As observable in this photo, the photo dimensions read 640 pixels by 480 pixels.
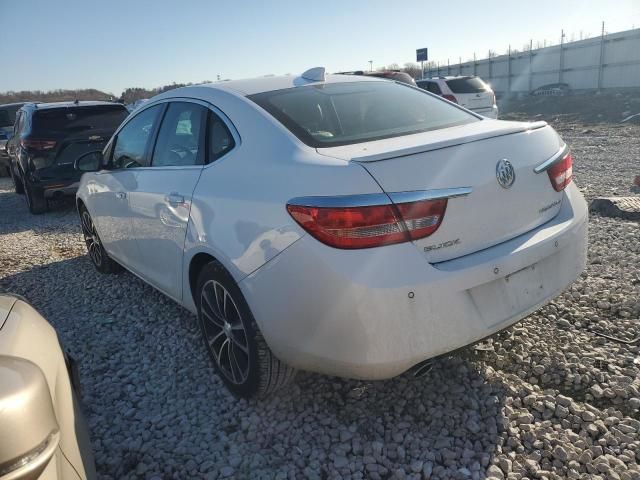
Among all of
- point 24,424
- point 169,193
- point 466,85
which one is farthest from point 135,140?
point 466,85

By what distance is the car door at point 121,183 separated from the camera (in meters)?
3.73

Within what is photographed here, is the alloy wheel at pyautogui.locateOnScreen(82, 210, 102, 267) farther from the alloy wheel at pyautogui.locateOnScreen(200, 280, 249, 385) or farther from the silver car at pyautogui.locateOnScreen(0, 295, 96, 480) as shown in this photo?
the silver car at pyautogui.locateOnScreen(0, 295, 96, 480)

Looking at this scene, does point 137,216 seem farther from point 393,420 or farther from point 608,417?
point 608,417

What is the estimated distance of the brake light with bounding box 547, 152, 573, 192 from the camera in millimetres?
2559

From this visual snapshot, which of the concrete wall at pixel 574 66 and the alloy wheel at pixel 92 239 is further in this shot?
the concrete wall at pixel 574 66

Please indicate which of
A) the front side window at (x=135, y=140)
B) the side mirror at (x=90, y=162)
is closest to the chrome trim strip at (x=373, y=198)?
the front side window at (x=135, y=140)

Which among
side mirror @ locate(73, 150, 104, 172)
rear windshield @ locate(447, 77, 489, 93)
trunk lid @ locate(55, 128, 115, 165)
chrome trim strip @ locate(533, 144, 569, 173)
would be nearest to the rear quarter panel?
chrome trim strip @ locate(533, 144, 569, 173)

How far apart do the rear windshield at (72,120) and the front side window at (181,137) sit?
17.8 feet

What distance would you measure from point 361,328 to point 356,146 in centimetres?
85

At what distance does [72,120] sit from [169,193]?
20.0 ft

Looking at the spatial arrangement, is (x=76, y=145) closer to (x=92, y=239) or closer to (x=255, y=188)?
(x=92, y=239)

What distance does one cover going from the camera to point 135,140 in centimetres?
394

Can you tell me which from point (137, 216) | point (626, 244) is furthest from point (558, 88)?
point (137, 216)

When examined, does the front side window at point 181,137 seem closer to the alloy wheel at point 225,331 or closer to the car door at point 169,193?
the car door at point 169,193
